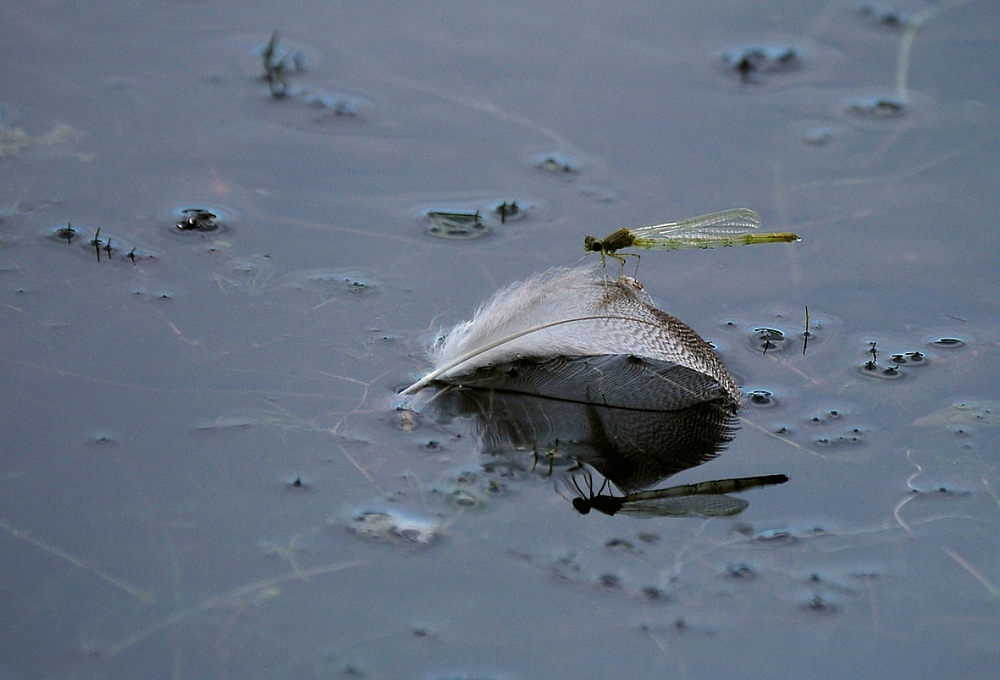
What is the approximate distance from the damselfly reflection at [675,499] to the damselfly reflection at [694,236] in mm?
1138

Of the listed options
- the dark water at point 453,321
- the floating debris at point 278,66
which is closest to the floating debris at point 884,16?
the dark water at point 453,321

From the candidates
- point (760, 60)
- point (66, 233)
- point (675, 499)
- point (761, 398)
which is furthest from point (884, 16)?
point (66, 233)

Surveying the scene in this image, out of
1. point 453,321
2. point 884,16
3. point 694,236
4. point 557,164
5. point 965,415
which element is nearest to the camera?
point 965,415

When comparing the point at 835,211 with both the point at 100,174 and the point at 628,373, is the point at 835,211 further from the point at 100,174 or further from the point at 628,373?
the point at 100,174

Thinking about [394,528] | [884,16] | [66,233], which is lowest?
[394,528]

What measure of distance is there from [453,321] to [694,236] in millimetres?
1040

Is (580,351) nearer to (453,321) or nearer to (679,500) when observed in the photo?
(453,321)

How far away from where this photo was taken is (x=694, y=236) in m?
4.27

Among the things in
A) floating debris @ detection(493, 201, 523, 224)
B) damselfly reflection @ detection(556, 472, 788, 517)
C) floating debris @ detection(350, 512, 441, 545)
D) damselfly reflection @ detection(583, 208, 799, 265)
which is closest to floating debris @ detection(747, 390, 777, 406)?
damselfly reflection @ detection(556, 472, 788, 517)

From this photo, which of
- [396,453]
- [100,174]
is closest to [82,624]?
[396,453]

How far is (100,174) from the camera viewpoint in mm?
4762

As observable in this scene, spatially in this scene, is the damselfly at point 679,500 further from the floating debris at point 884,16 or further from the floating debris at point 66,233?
the floating debris at point 884,16

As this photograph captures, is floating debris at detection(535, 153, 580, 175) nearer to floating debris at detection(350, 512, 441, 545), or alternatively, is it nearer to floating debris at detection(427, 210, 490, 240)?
floating debris at detection(427, 210, 490, 240)

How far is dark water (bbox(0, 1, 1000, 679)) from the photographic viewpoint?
9.41ft
